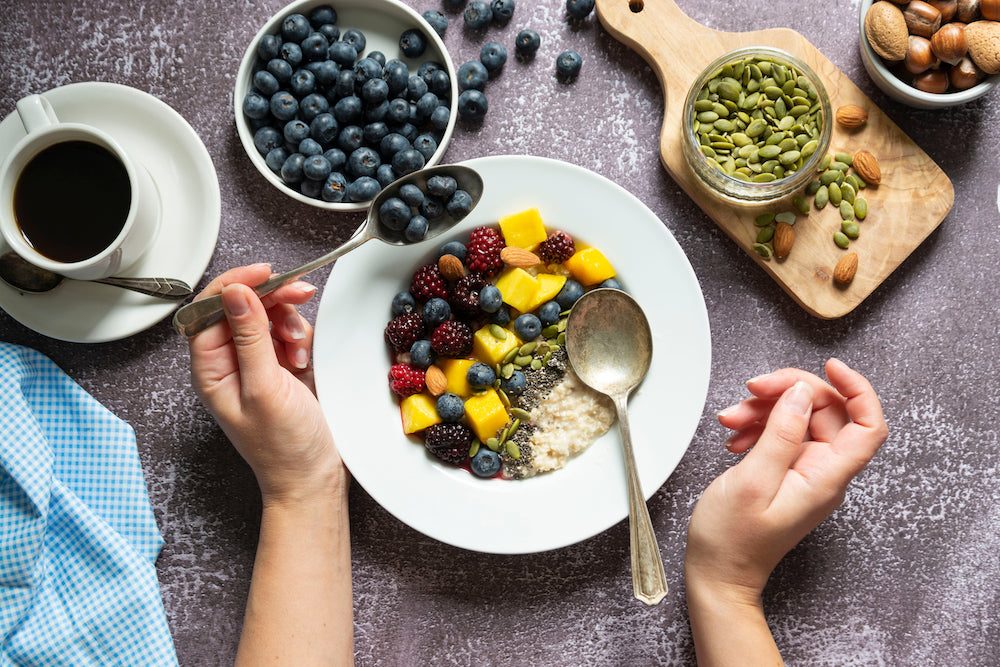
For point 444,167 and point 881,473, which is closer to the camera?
point 444,167

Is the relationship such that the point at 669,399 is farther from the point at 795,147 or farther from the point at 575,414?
the point at 795,147

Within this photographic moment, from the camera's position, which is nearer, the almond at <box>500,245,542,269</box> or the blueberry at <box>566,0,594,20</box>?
the almond at <box>500,245,542,269</box>

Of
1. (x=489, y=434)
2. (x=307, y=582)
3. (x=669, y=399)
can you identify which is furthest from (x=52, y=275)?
(x=669, y=399)

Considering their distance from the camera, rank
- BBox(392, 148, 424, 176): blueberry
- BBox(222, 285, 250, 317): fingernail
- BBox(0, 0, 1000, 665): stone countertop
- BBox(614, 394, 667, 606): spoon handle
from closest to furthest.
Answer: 1. BBox(222, 285, 250, 317): fingernail
2. BBox(614, 394, 667, 606): spoon handle
3. BBox(392, 148, 424, 176): blueberry
4. BBox(0, 0, 1000, 665): stone countertop

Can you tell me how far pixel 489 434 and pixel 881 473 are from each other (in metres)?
0.88

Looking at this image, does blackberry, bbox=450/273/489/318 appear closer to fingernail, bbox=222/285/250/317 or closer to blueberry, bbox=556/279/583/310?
blueberry, bbox=556/279/583/310

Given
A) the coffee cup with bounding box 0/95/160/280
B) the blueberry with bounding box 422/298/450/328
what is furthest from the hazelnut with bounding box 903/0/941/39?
the coffee cup with bounding box 0/95/160/280

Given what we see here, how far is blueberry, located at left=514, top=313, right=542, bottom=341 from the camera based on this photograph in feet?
4.31

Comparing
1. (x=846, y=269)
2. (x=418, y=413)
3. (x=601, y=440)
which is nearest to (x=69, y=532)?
(x=418, y=413)

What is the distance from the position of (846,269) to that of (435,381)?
88 centimetres

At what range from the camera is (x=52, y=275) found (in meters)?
1.32

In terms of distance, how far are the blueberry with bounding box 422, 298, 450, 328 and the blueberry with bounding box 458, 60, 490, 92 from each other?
1.57 feet

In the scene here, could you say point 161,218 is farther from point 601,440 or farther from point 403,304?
point 601,440

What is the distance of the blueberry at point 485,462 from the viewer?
52.2 inches
